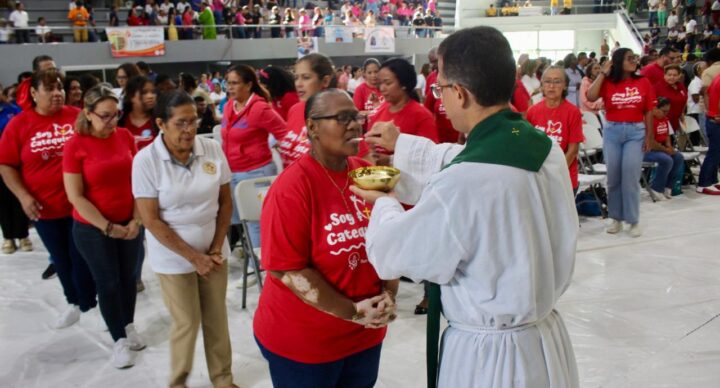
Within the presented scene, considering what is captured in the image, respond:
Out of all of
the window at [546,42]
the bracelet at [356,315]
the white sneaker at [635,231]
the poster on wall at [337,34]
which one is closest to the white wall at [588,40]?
the window at [546,42]

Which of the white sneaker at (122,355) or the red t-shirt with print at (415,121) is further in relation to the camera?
the red t-shirt with print at (415,121)

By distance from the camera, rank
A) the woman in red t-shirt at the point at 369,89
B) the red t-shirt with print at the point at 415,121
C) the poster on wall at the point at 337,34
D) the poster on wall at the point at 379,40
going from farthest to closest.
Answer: the poster on wall at the point at 337,34 < the poster on wall at the point at 379,40 < the woman in red t-shirt at the point at 369,89 < the red t-shirt with print at the point at 415,121

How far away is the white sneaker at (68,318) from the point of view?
Result: 14.0 ft

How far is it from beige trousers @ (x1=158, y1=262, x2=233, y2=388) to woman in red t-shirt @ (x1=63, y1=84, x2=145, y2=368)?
2.03ft

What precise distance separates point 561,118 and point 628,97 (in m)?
1.17

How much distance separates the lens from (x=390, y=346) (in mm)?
3850

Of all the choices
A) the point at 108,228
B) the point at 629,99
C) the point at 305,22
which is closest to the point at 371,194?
the point at 108,228

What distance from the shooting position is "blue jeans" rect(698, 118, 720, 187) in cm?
749

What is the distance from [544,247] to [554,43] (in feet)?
79.4

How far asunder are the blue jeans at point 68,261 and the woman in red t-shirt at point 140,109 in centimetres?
76

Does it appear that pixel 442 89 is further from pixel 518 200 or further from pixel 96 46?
pixel 96 46

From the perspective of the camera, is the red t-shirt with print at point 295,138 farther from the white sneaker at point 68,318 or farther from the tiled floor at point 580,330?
the white sneaker at point 68,318

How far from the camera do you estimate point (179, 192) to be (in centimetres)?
305

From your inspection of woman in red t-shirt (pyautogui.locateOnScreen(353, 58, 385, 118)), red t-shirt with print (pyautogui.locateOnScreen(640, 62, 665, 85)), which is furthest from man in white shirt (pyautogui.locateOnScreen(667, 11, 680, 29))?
woman in red t-shirt (pyautogui.locateOnScreen(353, 58, 385, 118))
